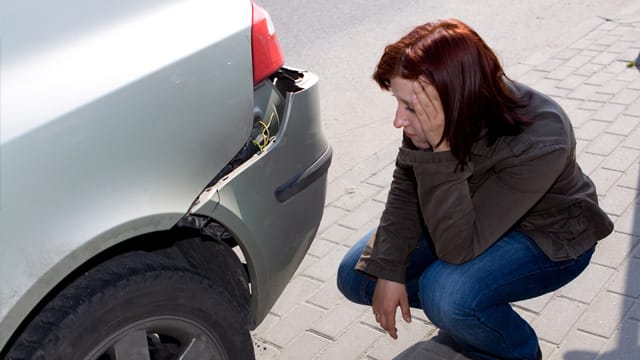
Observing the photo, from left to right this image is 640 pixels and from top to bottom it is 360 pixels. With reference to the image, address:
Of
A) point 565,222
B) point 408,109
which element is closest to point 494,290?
point 565,222

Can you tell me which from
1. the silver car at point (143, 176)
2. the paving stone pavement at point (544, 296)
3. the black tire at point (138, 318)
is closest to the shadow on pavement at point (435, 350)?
the paving stone pavement at point (544, 296)

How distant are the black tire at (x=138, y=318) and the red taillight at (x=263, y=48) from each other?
57cm

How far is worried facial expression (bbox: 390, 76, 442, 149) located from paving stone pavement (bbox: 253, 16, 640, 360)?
87 centimetres

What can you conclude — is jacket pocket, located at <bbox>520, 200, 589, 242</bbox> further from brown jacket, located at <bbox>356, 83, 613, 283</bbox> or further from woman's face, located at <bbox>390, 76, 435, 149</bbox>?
woman's face, located at <bbox>390, 76, 435, 149</bbox>

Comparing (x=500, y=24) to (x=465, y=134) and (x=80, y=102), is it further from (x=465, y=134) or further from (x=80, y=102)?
(x=80, y=102)

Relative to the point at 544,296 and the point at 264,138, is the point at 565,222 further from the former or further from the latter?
the point at 264,138

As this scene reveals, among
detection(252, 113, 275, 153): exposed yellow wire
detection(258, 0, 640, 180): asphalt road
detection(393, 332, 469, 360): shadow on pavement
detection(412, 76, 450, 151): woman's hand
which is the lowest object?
detection(258, 0, 640, 180): asphalt road

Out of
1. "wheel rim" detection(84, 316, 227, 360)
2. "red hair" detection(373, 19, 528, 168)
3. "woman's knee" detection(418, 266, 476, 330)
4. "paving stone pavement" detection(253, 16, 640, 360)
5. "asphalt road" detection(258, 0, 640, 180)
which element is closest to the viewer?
"wheel rim" detection(84, 316, 227, 360)

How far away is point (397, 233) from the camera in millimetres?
2723

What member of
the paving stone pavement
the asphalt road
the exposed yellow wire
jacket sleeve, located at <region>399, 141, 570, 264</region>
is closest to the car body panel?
the exposed yellow wire

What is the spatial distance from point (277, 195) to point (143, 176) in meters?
0.47

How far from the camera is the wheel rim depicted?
2026 mm

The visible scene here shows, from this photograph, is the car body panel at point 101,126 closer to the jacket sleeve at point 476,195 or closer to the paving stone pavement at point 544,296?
the jacket sleeve at point 476,195

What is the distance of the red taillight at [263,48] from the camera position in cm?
234
